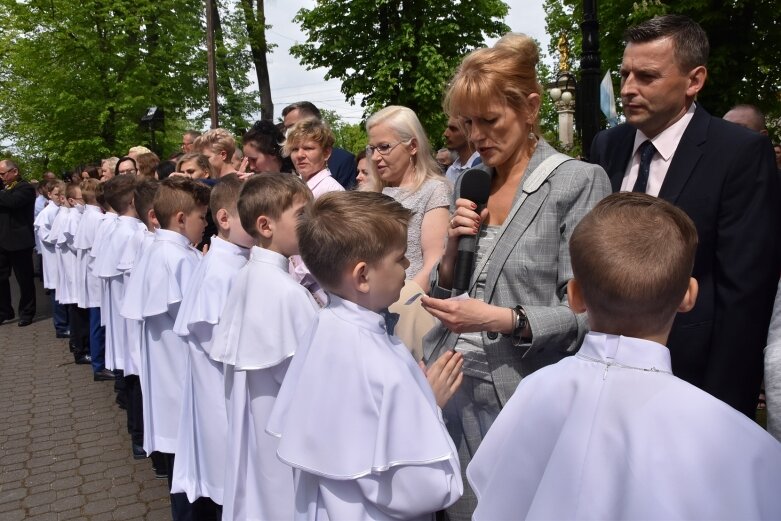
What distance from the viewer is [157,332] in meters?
4.61

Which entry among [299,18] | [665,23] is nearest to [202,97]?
[299,18]

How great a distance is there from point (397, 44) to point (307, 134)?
19.6 meters

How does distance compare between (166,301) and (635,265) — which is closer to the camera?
(635,265)

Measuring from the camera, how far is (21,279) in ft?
39.0

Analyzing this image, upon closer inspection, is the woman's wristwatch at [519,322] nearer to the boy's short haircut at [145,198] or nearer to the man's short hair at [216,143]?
the boy's short haircut at [145,198]

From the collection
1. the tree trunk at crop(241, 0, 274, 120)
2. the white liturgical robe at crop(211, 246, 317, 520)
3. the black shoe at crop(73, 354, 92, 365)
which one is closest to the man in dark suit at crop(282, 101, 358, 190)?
the white liturgical robe at crop(211, 246, 317, 520)

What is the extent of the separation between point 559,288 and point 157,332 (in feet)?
10.1

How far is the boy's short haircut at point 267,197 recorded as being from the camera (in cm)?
321

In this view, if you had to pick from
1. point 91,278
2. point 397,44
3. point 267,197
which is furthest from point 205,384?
point 397,44

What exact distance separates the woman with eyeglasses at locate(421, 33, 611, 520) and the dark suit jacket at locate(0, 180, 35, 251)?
1107 cm

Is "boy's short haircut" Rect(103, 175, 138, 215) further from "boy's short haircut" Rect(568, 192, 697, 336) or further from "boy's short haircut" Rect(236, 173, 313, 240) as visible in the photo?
"boy's short haircut" Rect(568, 192, 697, 336)

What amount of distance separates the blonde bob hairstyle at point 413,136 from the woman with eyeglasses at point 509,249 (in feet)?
4.32

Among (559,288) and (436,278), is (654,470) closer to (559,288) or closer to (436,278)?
(559,288)

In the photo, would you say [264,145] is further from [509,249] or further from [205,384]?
[509,249]
